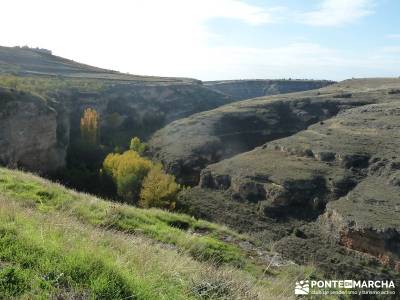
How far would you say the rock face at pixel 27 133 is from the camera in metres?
44.9

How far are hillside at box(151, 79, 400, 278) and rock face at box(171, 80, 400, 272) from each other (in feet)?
0.34

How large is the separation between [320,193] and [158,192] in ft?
59.2

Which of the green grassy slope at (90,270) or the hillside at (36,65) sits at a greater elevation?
the hillside at (36,65)

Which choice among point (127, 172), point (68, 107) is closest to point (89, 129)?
point (68, 107)

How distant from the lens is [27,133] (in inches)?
1859

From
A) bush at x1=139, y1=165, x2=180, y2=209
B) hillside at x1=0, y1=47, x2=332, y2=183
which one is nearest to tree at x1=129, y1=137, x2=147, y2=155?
hillside at x1=0, y1=47, x2=332, y2=183

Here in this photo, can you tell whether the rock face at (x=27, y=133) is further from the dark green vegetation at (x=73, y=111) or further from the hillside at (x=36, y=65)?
the hillside at (x=36, y=65)

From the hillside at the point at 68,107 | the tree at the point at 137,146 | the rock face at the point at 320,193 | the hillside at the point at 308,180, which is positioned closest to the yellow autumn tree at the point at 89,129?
the hillside at the point at 68,107

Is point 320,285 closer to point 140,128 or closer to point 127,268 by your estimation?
point 127,268

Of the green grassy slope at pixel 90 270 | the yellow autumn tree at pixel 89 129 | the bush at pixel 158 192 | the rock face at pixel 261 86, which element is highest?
the rock face at pixel 261 86

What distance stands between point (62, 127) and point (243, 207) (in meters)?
26.3

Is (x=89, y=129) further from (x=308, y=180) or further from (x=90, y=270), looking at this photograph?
(x=90, y=270)

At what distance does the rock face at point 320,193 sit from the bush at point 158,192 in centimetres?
207

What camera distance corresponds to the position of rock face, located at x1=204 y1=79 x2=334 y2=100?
184000 millimetres
